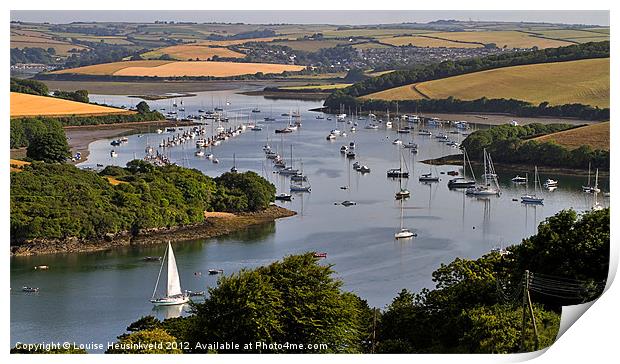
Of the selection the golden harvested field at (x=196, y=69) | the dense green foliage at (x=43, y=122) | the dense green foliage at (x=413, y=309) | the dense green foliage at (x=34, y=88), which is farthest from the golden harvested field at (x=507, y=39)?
the dense green foliage at (x=413, y=309)

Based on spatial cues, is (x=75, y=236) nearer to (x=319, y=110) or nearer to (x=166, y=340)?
(x=166, y=340)

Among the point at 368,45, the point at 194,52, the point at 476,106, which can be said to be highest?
the point at 368,45

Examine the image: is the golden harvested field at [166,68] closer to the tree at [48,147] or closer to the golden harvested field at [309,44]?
the golden harvested field at [309,44]

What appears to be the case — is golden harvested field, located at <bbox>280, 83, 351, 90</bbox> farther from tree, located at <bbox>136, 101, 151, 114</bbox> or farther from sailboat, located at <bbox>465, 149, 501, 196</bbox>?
sailboat, located at <bbox>465, 149, 501, 196</bbox>

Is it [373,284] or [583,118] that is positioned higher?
[583,118]

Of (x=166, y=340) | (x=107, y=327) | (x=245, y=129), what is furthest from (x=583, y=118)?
(x=166, y=340)

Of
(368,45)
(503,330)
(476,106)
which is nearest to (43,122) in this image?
(503,330)

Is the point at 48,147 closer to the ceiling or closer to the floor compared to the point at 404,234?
closer to the ceiling

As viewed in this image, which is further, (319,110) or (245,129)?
(319,110)

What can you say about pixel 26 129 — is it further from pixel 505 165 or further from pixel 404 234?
pixel 505 165
